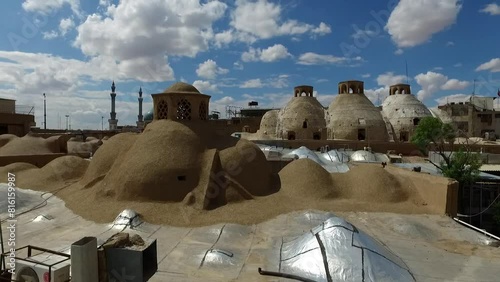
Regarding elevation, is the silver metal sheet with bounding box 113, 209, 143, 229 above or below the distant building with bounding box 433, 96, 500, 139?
below

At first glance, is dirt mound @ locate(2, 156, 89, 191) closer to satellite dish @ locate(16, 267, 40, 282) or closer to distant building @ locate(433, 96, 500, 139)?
satellite dish @ locate(16, 267, 40, 282)

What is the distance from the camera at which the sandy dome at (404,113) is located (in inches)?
1385

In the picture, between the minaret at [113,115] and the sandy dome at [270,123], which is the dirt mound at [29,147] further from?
the minaret at [113,115]

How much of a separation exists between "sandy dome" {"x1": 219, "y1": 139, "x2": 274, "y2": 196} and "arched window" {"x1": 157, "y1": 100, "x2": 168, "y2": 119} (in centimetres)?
395

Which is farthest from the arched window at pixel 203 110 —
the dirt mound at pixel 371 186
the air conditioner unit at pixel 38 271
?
the air conditioner unit at pixel 38 271

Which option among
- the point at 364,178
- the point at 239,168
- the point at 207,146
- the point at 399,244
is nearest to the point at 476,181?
the point at 364,178

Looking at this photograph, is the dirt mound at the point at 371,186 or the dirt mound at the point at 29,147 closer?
the dirt mound at the point at 371,186

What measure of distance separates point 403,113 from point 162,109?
2788 cm

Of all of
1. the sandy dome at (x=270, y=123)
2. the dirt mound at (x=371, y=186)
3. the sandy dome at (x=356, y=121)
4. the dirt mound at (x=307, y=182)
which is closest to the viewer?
the dirt mound at (x=371, y=186)

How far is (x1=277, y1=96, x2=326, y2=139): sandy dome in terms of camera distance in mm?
35406

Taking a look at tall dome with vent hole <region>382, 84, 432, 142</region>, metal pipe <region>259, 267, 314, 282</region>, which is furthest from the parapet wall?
tall dome with vent hole <region>382, 84, 432, 142</region>

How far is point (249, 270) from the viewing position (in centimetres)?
948

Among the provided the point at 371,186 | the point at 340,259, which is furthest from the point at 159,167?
the point at 371,186

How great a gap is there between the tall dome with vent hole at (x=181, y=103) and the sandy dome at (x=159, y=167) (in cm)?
102
